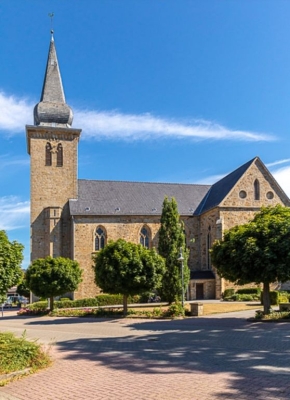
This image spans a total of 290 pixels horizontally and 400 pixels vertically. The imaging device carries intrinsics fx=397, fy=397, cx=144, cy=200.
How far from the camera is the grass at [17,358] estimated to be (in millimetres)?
9350

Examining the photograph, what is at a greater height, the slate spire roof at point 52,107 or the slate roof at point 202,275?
the slate spire roof at point 52,107

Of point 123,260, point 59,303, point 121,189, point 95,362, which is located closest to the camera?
point 95,362

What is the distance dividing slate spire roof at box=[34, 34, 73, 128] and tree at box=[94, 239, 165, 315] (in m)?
23.1

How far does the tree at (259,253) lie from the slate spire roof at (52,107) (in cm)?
2880

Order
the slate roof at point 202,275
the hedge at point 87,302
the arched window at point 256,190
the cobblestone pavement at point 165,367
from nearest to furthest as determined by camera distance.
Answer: the cobblestone pavement at point 165,367 → the hedge at point 87,302 → the slate roof at point 202,275 → the arched window at point 256,190

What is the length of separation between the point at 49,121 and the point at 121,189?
436 inches

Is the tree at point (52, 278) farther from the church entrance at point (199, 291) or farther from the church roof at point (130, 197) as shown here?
the church entrance at point (199, 291)

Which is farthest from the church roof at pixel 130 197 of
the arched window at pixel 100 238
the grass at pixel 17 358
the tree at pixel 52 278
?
the grass at pixel 17 358

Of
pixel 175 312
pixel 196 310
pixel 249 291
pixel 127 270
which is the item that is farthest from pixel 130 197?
pixel 175 312

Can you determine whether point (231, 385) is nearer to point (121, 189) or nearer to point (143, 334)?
point (143, 334)

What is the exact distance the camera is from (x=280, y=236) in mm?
19516

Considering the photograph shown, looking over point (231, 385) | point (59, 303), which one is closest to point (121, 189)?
point (59, 303)

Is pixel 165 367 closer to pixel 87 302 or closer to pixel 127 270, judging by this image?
pixel 127 270

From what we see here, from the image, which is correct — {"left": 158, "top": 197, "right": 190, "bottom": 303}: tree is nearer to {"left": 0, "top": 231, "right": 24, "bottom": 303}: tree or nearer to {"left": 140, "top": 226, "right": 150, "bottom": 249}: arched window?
{"left": 140, "top": 226, "right": 150, "bottom": 249}: arched window
